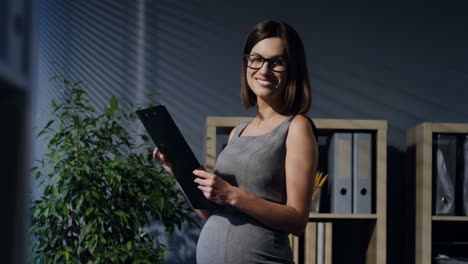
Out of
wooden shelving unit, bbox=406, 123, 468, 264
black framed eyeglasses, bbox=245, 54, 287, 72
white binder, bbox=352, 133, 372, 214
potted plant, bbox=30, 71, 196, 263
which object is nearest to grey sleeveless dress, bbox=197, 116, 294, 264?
black framed eyeglasses, bbox=245, 54, 287, 72

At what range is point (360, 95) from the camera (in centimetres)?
257

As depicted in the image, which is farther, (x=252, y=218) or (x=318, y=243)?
(x=318, y=243)

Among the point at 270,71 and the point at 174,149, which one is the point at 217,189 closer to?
Answer: the point at 174,149

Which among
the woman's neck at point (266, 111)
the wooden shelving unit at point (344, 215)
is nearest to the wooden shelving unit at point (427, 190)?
the wooden shelving unit at point (344, 215)

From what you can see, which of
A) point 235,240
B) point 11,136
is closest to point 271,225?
point 235,240

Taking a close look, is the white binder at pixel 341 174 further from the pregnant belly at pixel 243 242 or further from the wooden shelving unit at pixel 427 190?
the pregnant belly at pixel 243 242

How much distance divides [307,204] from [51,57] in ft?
6.54

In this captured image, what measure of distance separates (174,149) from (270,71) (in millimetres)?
278

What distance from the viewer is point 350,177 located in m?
2.21

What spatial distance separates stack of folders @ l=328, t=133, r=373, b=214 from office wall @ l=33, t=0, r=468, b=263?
0.37 m

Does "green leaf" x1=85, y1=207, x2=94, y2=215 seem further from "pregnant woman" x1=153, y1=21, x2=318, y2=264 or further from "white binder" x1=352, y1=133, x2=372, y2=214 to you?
"white binder" x1=352, y1=133, x2=372, y2=214

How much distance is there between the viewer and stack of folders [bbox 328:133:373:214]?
86.7 inches

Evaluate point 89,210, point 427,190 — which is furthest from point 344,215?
point 89,210

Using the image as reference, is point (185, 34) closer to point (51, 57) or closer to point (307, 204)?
point (51, 57)
